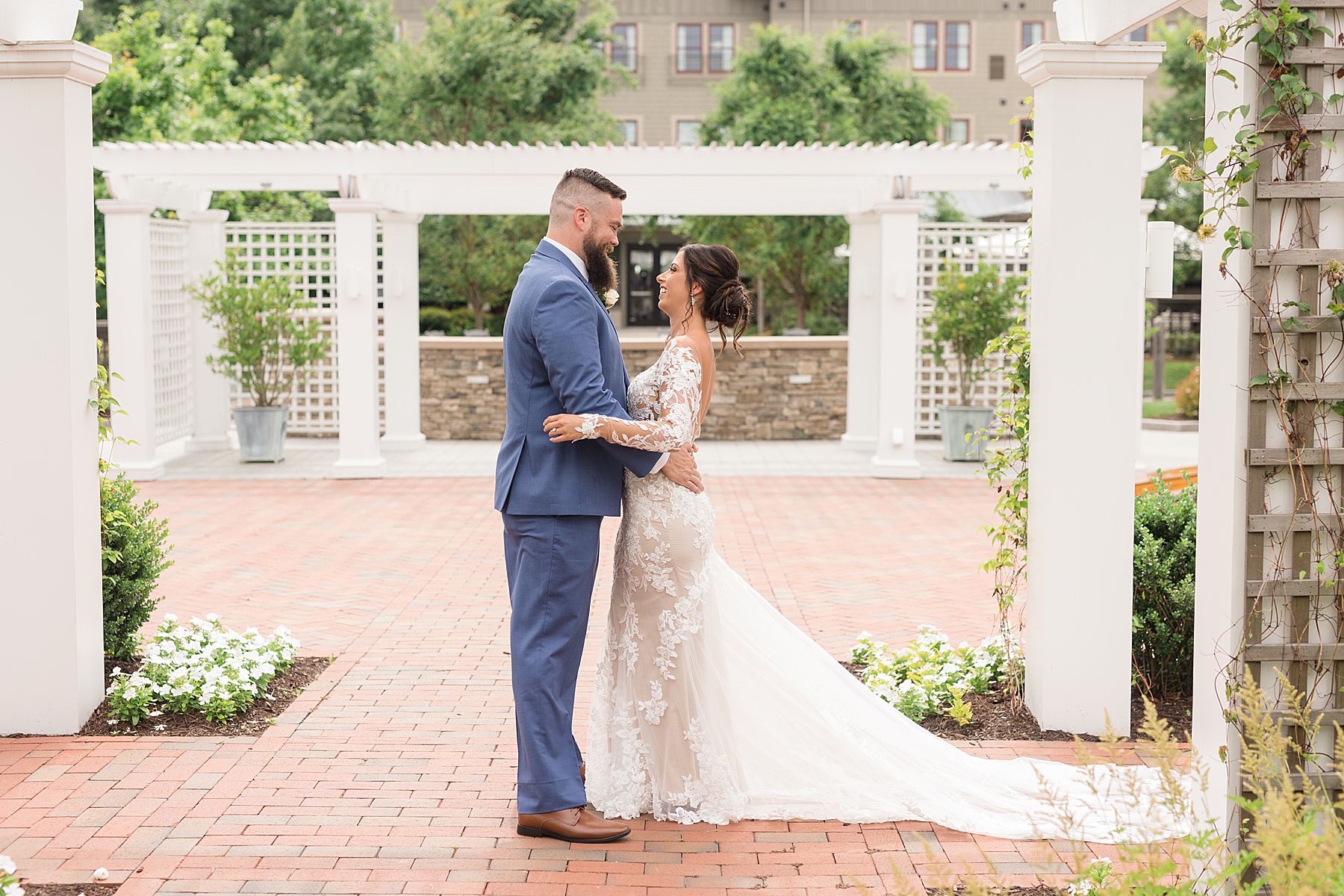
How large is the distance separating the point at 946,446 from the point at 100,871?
11.5 meters

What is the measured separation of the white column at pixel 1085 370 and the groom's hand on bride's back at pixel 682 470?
1.57 m

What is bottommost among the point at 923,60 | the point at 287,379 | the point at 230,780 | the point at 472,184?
the point at 230,780

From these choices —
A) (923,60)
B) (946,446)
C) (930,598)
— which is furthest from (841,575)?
(923,60)

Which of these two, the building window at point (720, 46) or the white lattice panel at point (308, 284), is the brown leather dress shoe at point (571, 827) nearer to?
the white lattice panel at point (308, 284)

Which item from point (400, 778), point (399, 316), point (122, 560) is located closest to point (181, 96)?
point (399, 316)

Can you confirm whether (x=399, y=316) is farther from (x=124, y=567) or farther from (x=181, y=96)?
(x=124, y=567)

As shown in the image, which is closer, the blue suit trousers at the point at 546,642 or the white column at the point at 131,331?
the blue suit trousers at the point at 546,642

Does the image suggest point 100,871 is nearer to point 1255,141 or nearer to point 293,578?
point 1255,141

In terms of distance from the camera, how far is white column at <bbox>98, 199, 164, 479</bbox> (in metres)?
12.4

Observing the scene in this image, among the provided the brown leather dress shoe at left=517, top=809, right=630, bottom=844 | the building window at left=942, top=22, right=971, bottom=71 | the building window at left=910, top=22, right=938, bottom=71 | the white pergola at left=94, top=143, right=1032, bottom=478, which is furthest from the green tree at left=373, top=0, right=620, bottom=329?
the brown leather dress shoe at left=517, top=809, right=630, bottom=844

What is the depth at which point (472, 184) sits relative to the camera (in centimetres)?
1339

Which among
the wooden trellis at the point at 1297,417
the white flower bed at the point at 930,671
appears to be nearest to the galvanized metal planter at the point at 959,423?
the white flower bed at the point at 930,671

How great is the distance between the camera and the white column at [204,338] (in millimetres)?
14422

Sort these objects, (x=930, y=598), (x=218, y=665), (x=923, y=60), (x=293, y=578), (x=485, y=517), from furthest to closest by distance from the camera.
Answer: (x=923, y=60), (x=485, y=517), (x=293, y=578), (x=930, y=598), (x=218, y=665)
